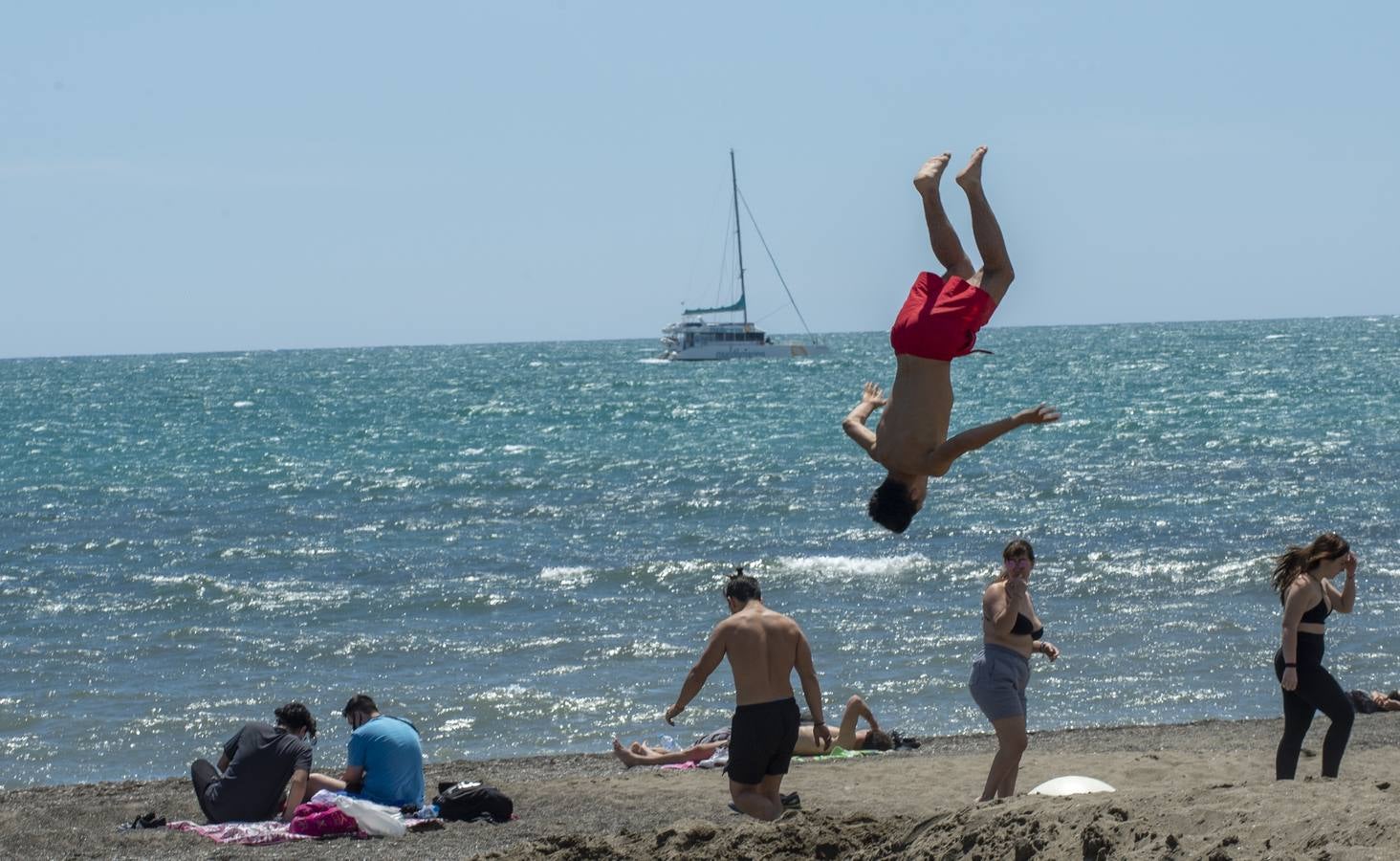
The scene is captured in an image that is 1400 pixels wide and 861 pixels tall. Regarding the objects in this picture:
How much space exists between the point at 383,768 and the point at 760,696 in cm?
289

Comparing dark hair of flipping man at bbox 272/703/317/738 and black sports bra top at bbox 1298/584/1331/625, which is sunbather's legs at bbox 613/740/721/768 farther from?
black sports bra top at bbox 1298/584/1331/625

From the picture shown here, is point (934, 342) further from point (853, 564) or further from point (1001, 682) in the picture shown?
point (853, 564)

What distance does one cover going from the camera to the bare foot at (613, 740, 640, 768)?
12.8m

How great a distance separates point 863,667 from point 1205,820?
10287mm

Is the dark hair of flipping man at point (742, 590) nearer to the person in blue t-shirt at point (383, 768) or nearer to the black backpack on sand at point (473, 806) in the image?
the black backpack on sand at point (473, 806)

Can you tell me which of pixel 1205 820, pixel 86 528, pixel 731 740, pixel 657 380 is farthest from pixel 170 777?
pixel 657 380

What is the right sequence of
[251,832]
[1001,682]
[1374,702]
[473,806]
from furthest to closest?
[1374,702] → [473,806] → [251,832] → [1001,682]

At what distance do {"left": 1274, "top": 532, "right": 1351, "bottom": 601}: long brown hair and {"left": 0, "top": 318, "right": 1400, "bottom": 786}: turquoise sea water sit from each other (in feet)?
17.8

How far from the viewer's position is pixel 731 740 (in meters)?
9.38

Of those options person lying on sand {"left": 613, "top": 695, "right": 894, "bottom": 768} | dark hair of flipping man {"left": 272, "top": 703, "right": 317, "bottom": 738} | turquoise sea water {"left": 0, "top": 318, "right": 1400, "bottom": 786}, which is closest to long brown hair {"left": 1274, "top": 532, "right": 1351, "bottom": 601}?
person lying on sand {"left": 613, "top": 695, "right": 894, "bottom": 768}

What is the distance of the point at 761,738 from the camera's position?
9.28m

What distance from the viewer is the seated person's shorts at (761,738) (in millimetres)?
9281

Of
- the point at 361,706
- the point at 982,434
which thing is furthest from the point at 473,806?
the point at 982,434

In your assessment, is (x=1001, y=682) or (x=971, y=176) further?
(x=1001, y=682)
